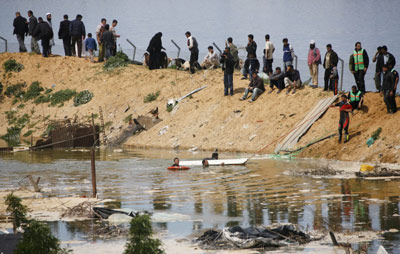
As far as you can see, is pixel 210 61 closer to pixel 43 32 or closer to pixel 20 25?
pixel 43 32

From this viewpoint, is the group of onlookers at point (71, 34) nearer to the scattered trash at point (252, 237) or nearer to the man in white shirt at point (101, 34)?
the man in white shirt at point (101, 34)

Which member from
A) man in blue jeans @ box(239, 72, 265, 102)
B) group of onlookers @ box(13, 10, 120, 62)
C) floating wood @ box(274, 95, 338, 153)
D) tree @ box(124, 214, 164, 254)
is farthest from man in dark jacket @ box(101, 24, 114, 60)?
tree @ box(124, 214, 164, 254)

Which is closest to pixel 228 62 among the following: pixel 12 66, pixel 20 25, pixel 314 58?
pixel 314 58

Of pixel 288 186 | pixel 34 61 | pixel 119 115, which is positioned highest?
pixel 34 61

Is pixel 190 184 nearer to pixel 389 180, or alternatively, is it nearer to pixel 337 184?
pixel 337 184

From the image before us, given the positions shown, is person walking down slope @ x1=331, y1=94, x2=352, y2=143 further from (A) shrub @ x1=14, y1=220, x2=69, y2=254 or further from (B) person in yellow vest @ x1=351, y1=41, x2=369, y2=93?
(A) shrub @ x1=14, y1=220, x2=69, y2=254

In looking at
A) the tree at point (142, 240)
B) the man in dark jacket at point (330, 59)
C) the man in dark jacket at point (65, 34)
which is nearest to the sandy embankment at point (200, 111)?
the man in dark jacket at point (65, 34)

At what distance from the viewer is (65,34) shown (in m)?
43.8

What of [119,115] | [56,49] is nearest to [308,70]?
[119,115]

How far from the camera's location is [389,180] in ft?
73.8

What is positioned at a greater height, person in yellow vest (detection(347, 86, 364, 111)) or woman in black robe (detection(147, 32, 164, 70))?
woman in black robe (detection(147, 32, 164, 70))

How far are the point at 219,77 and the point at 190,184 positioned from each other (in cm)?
1842

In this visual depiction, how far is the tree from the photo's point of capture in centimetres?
1024

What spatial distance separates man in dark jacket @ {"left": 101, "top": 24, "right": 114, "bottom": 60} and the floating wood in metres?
14.6
